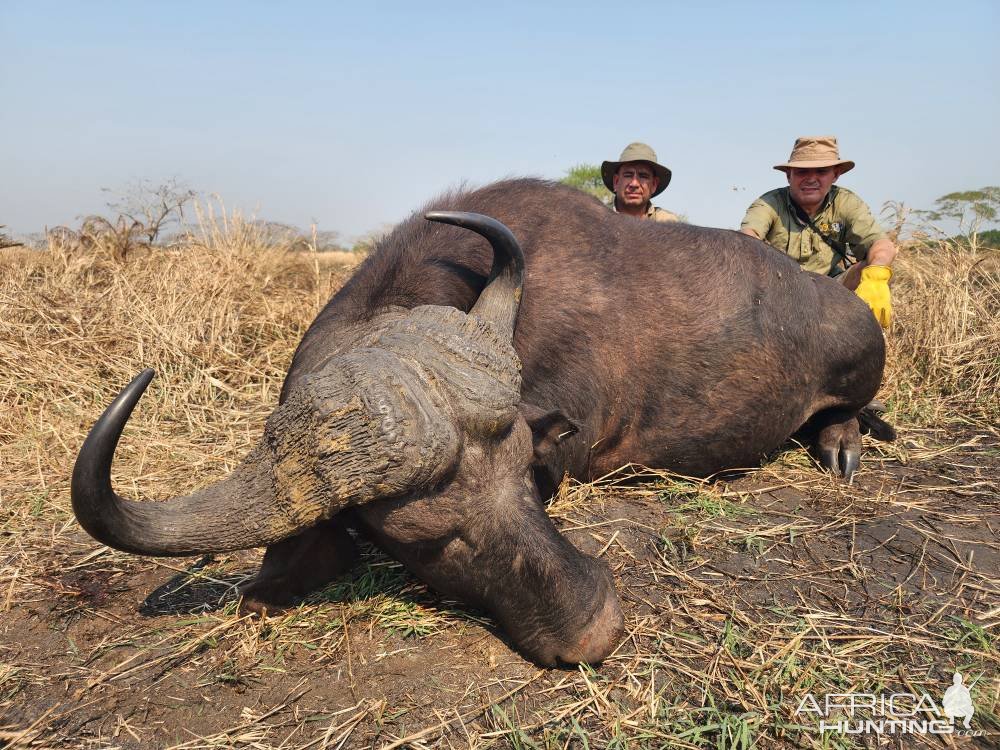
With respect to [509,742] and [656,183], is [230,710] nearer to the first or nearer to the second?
[509,742]

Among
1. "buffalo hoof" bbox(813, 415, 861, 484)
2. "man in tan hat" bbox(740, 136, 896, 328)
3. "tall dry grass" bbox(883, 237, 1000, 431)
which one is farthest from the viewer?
"man in tan hat" bbox(740, 136, 896, 328)

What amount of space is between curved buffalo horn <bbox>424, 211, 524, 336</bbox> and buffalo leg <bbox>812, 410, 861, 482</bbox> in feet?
8.11

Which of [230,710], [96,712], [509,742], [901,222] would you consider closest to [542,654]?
[509,742]

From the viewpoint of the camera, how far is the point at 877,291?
15.7 ft

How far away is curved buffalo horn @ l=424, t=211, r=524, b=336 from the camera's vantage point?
253 cm

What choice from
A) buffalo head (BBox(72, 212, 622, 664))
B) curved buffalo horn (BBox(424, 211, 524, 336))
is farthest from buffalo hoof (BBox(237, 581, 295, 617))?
curved buffalo horn (BBox(424, 211, 524, 336))

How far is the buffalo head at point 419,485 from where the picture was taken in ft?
6.33

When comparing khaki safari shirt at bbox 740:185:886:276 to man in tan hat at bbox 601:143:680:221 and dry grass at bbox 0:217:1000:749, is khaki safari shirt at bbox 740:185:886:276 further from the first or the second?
dry grass at bbox 0:217:1000:749

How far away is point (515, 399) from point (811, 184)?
14.6 ft

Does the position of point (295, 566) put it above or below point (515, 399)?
below

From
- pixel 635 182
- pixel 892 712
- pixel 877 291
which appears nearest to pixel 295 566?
pixel 892 712

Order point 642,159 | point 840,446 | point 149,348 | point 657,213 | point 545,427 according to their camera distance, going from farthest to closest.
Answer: point 657,213 < point 642,159 < point 149,348 < point 840,446 < point 545,427

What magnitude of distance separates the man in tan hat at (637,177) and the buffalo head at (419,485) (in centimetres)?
440

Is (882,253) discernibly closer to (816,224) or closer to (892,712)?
(816,224)
